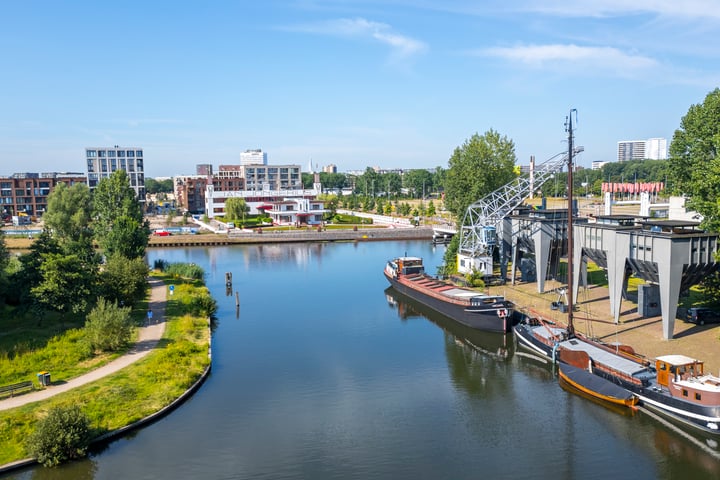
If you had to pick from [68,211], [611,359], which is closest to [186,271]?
[68,211]

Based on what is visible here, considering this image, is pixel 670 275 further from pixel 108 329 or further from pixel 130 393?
pixel 108 329

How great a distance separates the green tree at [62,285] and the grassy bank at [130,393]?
242 inches

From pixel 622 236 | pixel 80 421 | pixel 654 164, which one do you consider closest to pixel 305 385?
pixel 80 421

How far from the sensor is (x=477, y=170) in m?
69.8

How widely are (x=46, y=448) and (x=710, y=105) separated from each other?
4326 cm

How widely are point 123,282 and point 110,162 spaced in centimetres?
11024

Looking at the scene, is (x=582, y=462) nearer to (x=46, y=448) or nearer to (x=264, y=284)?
(x=46, y=448)

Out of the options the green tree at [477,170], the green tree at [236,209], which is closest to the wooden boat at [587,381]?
the green tree at [477,170]

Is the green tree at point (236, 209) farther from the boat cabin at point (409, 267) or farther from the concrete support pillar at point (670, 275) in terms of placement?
the concrete support pillar at point (670, 275)

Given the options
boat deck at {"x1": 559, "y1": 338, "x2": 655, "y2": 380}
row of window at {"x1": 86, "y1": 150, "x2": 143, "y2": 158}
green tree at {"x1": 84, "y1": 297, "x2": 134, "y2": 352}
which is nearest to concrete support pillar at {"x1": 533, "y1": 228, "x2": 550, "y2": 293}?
boat deck at {"x1": 559, "y1": 338, "x2": 655, "y2": 380}

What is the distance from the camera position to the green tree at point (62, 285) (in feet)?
114

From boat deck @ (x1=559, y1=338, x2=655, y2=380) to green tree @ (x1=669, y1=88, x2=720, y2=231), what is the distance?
9.56 m

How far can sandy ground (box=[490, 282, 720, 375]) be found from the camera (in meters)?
29.9

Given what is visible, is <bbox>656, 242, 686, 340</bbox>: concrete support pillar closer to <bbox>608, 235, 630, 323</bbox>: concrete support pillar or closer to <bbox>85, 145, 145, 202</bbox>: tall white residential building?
<bbox>608, 235, 630, 323</bbox>: concrete support pillar
